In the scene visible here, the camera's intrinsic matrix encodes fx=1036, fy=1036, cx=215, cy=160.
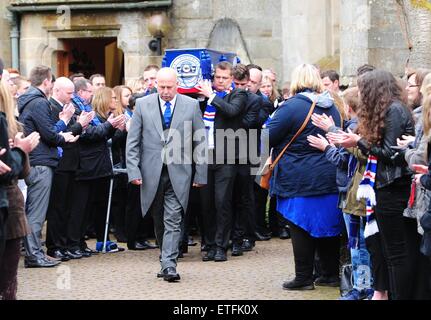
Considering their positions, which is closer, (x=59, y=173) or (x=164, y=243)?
(x=164, y=243)

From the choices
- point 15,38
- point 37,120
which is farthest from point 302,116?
point 15,38

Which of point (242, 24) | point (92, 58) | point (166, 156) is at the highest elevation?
point (242, 24)

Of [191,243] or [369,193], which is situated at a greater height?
[369,193]

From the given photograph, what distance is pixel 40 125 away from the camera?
11.1 meters

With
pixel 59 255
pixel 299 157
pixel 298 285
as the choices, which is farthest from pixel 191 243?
pixel 299 157

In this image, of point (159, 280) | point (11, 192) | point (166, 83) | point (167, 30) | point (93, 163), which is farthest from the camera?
point (167, 30)

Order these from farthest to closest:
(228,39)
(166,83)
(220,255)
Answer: (228,39)
(220,255)
(166,83)

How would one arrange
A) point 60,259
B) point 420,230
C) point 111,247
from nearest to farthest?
point 420,230 < point 60,259 < point 111,247

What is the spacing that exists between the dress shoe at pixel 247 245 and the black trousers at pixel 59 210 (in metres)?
2.14

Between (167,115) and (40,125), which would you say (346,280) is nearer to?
(167,115)

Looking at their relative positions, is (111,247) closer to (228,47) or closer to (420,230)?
(420,230)

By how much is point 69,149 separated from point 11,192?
420 cm

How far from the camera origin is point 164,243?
33.6 ft
